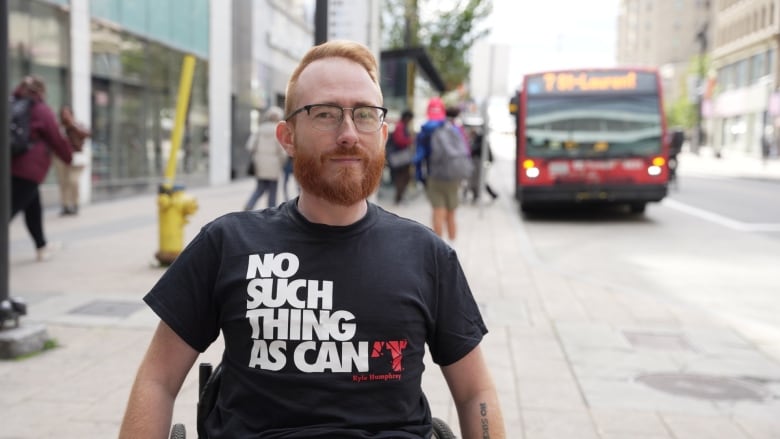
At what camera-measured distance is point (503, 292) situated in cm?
802

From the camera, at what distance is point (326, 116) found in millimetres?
1978

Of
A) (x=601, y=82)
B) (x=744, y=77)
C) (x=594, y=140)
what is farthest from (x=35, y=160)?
(x=744, y=77)

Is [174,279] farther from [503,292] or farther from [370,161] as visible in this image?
[503,292]

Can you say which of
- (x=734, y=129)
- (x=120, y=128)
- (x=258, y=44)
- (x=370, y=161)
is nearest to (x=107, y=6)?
(x=120, y=128)

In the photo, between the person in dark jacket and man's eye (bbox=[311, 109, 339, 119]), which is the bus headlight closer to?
the person in dark jacket

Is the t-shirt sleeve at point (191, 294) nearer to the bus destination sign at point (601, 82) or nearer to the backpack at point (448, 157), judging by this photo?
the backpack at point (448, 157)

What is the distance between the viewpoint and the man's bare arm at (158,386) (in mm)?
1961

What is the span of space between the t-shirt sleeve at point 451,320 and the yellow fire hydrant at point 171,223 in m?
6.72

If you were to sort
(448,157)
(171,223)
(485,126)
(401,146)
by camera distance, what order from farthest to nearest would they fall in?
(401,146) < (485,126) < (448,157) < (171,223)

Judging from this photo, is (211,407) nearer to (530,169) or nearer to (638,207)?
(530,169)

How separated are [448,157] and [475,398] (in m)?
7.90

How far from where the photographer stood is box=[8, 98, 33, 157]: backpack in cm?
838

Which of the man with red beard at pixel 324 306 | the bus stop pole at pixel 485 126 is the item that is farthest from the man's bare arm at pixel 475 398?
the bus stop pole at pixel 485 126

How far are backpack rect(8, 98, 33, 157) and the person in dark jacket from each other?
0.16 ft
